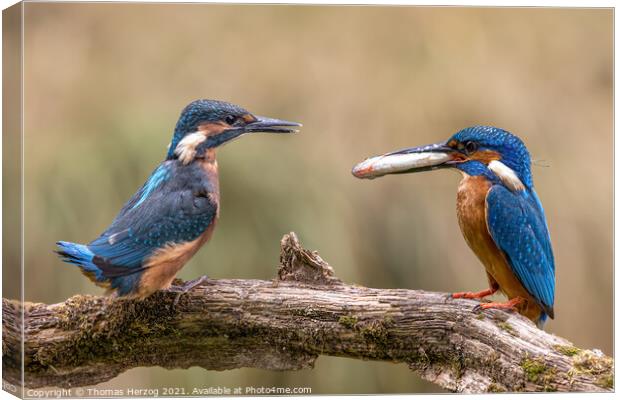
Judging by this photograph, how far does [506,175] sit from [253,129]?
1177 mm

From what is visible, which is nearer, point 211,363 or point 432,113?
point 211,363

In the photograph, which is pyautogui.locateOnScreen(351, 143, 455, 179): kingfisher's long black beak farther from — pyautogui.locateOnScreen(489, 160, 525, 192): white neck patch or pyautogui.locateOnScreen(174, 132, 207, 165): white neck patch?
pyautogui.locateOnScreen(174, 132, 207, 165): white neck patch

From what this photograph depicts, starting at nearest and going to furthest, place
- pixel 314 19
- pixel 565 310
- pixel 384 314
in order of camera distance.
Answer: pixel 384 314
pixel 314 19
pixel 565 310

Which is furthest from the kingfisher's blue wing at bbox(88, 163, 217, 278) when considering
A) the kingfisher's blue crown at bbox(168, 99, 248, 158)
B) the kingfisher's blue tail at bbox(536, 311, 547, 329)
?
the kingfisher's blue tail at bbox(536, 311, 547, 329)

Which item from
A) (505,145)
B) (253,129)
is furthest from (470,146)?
(253,129)

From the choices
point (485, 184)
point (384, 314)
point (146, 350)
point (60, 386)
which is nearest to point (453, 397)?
point (384, 314)

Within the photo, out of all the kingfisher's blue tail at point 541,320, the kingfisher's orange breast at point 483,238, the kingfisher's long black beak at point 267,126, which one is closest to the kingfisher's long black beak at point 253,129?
the kingfisher's long black beak at point 267,126

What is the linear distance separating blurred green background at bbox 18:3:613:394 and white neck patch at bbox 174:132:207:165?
0.23 m

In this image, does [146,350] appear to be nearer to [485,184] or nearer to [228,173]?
[228,173]

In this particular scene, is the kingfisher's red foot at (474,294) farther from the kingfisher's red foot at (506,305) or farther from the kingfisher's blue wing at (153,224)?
the kingfisher's blue wing at (153,224)

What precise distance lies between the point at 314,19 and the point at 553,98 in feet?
4.22

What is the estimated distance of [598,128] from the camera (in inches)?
187

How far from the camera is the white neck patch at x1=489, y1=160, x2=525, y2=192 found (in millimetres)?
4273

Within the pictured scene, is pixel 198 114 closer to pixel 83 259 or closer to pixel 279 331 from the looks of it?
pixel 83 259
